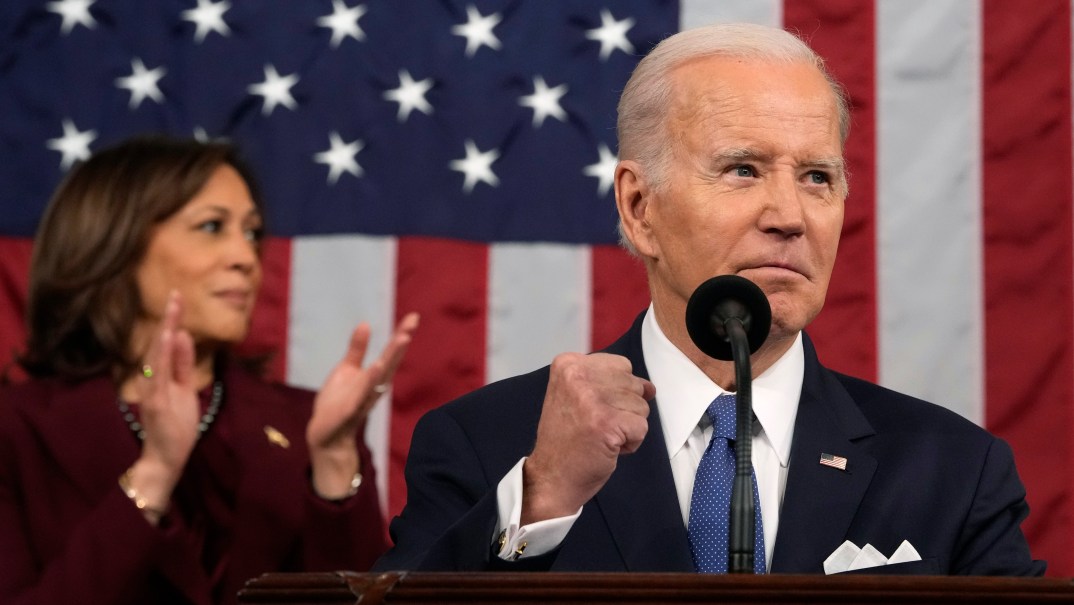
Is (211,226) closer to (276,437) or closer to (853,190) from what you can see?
(276,437)

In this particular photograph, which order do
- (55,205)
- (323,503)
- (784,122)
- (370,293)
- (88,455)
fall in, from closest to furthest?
(784,122) → (323,503) → (88,455) → (55,205) → (370,293)

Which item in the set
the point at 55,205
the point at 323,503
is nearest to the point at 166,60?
the point at 55,205

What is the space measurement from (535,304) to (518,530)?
74.9 inches

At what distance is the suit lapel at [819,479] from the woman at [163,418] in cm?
76

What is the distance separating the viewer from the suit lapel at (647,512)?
5.82 feet

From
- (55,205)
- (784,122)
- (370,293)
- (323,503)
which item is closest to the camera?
(784,122)

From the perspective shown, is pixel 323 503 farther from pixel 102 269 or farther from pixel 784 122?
pixel 784 122

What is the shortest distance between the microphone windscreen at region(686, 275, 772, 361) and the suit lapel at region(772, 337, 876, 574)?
0.39 m

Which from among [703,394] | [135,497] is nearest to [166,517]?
[135,497]

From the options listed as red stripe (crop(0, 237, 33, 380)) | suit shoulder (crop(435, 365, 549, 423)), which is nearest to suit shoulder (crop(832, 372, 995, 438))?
suit shoulder (crop(435, 365, 549, 423))

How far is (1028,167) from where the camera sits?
129 inches

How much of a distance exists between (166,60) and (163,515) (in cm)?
134

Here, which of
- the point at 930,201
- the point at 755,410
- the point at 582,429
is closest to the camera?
the point at 582,429

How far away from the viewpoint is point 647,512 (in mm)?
1800
